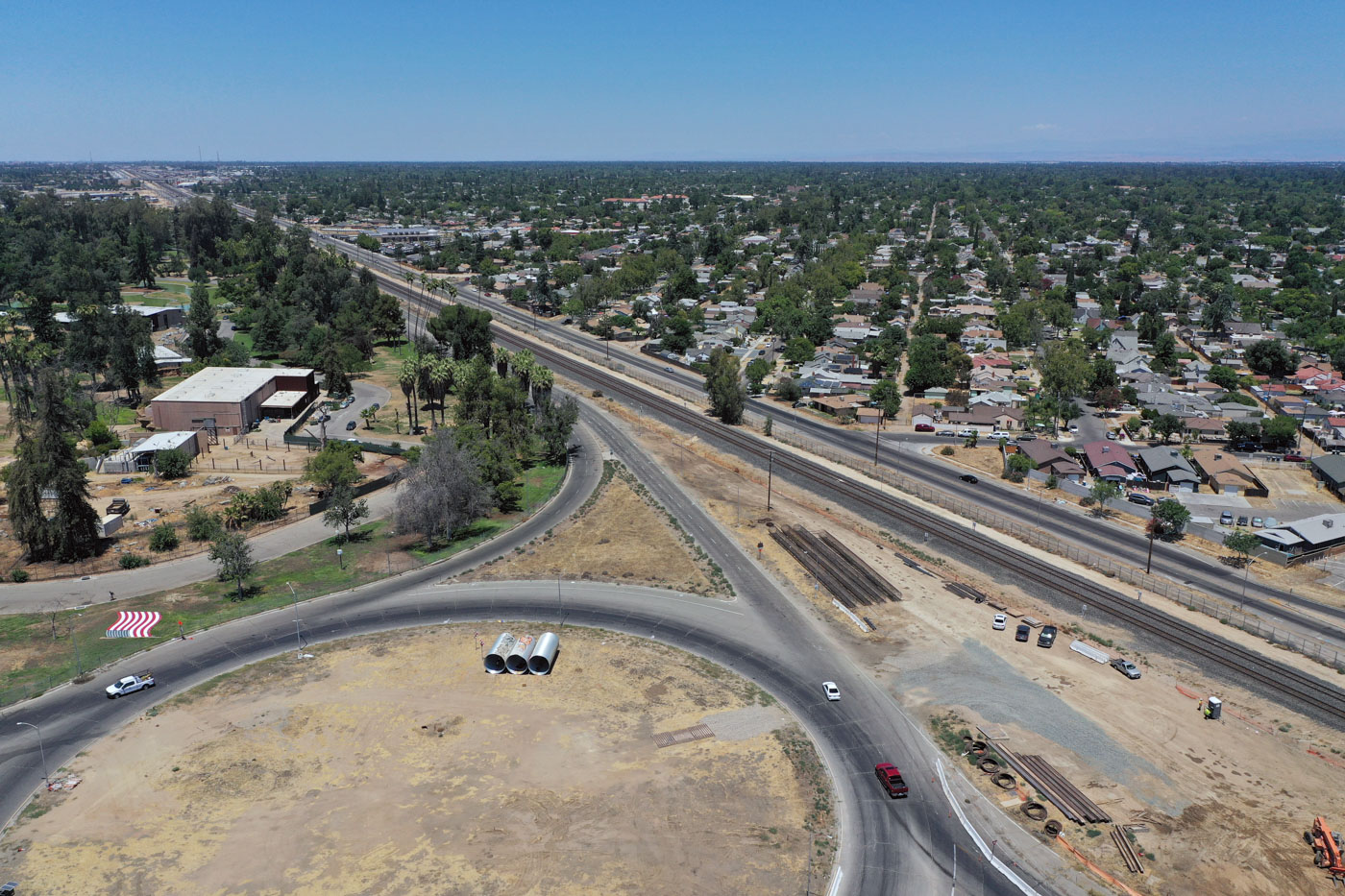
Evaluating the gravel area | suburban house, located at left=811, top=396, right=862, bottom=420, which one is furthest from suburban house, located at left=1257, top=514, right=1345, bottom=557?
suburban house, located at left=811, top=396, right=862, bottom=420

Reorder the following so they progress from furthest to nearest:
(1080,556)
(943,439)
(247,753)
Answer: (943,439) < (1080,556) < (247,753)

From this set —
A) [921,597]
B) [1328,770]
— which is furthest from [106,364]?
[1328,770]

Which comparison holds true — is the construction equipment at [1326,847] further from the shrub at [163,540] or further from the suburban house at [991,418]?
the shrub at [163,540]

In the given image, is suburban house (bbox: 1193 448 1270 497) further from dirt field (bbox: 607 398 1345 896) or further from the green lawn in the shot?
the green lawn

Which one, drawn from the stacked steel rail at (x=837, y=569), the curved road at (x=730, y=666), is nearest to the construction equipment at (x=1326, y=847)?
the curved road at (x=730, y=666)

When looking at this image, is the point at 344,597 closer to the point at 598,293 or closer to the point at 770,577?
the point at 770,577

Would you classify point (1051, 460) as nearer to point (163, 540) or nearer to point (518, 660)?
point (518, 660)
